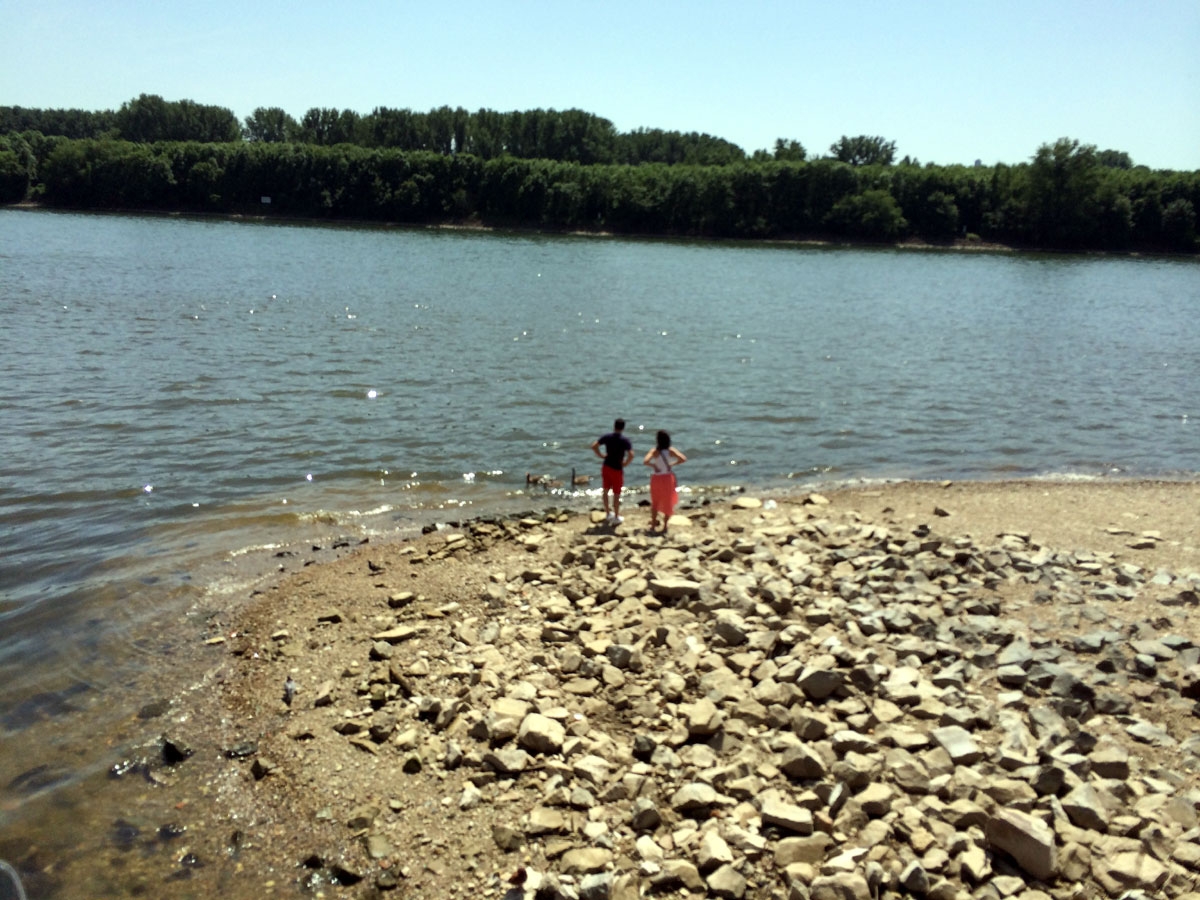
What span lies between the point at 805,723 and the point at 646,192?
412 ft

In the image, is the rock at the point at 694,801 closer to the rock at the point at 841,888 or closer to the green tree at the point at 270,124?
the rock at the point at 841,888

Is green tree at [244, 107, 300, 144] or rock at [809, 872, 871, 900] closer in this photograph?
rock at [809, 872, 871, 900]

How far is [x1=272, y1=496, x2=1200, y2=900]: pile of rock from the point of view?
269 inches

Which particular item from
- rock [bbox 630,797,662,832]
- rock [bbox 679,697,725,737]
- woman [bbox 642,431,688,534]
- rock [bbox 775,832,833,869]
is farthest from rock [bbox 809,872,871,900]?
woman [bbox 642,431,688,534]

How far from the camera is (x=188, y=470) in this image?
18.6 m

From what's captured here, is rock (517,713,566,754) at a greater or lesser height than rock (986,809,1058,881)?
lesser

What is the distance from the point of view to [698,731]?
8.29 metres

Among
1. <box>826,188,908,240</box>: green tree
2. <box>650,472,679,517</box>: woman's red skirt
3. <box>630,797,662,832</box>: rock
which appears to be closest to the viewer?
<box>630,797,662,832</box>: rock

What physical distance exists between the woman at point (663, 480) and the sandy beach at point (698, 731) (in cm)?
205

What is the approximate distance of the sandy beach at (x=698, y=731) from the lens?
696 centimetres

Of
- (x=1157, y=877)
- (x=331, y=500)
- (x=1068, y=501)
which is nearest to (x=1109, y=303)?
(x=1068, y=501)

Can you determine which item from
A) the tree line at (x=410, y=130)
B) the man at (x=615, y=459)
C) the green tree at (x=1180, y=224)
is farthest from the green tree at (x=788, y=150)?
the man at (x=615, y=459)

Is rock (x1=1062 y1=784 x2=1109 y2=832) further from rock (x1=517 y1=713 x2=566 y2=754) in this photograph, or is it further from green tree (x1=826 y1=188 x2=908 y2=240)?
green tree (x1=826 y1=188 x2=908 y2=240)

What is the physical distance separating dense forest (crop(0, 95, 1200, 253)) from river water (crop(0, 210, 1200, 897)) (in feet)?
237
